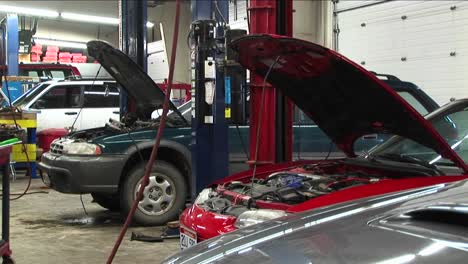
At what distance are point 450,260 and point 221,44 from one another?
4337 mm

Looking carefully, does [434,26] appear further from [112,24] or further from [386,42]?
[112,24]

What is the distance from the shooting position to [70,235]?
20.1 feet

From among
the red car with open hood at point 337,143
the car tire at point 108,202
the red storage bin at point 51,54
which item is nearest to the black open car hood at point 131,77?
the car tire at point 108,202

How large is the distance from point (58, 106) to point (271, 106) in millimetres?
8240

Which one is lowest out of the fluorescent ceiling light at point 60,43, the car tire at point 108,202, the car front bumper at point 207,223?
the car tire at point 108,202

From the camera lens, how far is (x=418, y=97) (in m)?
6.62

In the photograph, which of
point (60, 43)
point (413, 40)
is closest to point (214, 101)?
point (413, 40)

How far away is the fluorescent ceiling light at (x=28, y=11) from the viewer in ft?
65.4

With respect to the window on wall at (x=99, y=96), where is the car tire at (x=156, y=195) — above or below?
below

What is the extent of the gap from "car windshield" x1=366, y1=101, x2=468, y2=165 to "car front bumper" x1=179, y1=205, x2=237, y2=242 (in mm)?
1336

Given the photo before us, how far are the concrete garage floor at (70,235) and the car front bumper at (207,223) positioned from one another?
202 centimetres

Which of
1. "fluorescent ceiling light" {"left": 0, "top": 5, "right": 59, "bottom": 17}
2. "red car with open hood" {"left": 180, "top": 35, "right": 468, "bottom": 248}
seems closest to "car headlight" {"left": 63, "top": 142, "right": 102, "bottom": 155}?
"red car with open hood" {"left": 180, "top": 35, "right": 468, "bottom": 248}

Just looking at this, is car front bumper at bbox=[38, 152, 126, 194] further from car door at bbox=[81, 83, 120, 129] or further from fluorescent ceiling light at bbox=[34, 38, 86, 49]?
fluorescent ceiling light at bbox=[34, 38, 86, 49]

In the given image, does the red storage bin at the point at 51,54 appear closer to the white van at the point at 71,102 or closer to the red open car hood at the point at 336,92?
the white van at the point at 71,102
